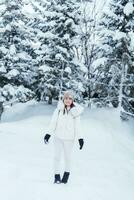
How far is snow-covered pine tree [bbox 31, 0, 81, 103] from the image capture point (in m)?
25.1

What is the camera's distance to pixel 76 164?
40.9 ft

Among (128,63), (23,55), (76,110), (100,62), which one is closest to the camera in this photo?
(76,110)

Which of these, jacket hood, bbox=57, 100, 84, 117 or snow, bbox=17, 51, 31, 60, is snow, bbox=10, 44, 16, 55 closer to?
snow, bbox=17, 51, 31, 60

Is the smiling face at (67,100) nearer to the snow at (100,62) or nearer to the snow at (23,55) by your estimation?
the snow at (100,62)

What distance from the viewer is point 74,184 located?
9.86 meters

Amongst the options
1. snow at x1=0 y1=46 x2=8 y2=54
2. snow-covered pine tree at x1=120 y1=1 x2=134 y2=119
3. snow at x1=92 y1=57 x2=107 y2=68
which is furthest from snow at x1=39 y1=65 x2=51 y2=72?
snow-covered pine tree at x1=120 y1=1 x2=134 y2=119

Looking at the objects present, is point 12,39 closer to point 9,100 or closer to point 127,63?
point 9,100

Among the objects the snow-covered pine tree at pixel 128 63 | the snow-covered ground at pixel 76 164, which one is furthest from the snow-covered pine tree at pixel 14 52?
the snow-covered pine tree at pixel 128 63

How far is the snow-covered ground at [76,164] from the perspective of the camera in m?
9.09

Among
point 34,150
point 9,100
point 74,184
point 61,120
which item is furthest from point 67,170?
point 9,100

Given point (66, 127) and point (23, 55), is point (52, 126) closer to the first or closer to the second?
point (66, 127)

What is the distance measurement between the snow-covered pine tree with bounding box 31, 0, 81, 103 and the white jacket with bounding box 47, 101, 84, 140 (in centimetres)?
1528

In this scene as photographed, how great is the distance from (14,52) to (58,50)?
2748mm

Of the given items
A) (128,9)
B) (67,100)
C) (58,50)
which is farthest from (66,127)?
(58,50)
